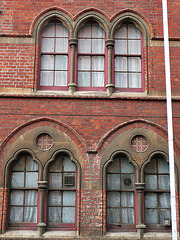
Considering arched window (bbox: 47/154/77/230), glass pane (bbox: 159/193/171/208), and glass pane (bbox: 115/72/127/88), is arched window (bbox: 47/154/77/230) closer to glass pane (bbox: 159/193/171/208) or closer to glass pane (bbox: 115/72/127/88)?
glass pane (bbox: 159/193/171/208)

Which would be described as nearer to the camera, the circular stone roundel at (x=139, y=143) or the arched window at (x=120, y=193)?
the arched window at (x=120, y=193)

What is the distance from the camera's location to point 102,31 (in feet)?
34.1

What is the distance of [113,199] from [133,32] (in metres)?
4.46

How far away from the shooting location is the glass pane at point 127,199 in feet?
30.5

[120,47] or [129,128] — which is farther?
[120,47]

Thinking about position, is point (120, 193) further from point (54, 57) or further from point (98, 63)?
point (54, 57)

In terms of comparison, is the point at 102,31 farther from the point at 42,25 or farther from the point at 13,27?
the point at 13,27

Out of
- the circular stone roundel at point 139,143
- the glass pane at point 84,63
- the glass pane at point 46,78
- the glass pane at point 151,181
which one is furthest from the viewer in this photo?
the glass pane at point 84,63

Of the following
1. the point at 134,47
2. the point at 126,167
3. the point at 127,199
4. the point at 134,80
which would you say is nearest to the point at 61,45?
the point at 134,47

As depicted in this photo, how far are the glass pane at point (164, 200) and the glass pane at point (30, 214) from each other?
9.92ft

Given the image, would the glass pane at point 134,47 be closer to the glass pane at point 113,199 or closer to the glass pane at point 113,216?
the glass pane at point 113,199

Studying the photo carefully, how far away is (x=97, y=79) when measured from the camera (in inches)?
398

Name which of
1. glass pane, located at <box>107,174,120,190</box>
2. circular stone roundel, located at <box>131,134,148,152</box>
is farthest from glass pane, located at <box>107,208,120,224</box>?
circular stone roundel, located at <box>131,134,148,152</box>

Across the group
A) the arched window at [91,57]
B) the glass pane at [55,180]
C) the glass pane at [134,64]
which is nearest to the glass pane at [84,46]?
the arched window at [91,57]
